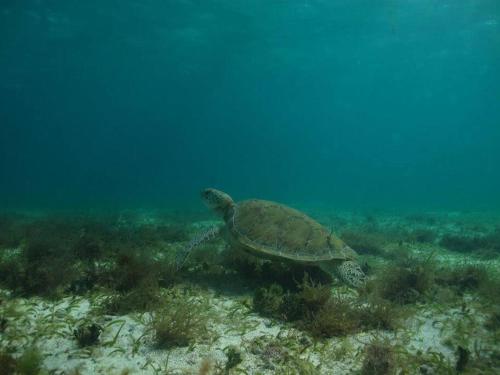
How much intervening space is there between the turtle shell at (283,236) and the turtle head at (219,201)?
0.85 m

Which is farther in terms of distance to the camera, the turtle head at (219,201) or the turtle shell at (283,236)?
the turtle head at (219,201)

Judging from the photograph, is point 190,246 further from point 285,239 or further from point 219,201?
point 285,239

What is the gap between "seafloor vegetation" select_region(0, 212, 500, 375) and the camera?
3648 mm

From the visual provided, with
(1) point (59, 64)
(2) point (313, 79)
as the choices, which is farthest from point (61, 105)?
(2) point (313, 79)

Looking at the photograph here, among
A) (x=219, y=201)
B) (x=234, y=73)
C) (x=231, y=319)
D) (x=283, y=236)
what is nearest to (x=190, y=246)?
(x=219, y=201)

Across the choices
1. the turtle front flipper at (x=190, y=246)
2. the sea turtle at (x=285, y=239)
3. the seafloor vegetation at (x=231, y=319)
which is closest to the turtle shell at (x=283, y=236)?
the sea turtle at (x=285, y=239)

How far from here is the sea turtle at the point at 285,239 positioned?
5906 millimetres

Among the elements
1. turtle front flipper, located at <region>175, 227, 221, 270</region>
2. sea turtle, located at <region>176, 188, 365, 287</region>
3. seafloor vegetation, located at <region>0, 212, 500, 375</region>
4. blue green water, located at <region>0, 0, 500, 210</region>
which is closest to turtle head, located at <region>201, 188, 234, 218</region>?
sea turtle, located at <region>176, 188, 365, 287</region>

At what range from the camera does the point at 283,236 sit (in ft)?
20.4

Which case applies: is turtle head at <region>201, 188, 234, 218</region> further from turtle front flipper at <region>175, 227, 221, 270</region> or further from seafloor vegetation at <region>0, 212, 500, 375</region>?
seafloor vegetation at <region>0, 212, 500, 375</region>

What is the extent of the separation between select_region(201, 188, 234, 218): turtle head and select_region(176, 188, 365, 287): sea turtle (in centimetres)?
69

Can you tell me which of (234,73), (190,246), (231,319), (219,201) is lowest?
(231,319)

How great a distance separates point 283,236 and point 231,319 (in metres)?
1.99

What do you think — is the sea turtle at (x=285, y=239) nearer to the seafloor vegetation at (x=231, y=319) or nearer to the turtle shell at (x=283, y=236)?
the turtle shell at (x=283, y=236)
